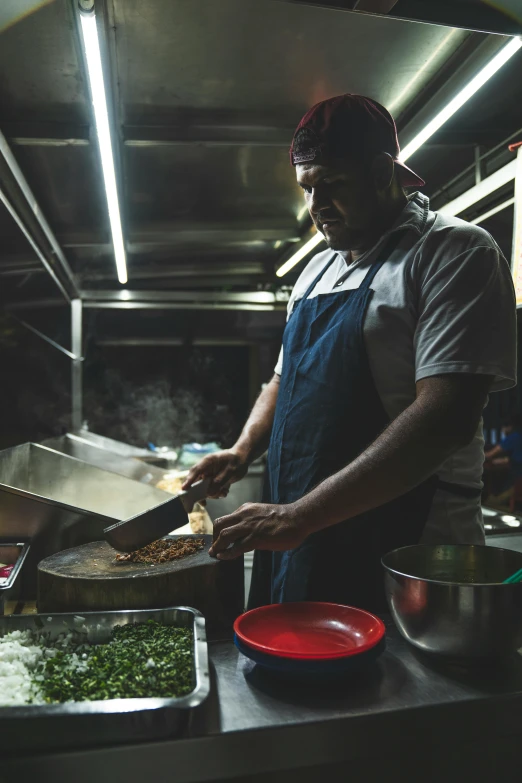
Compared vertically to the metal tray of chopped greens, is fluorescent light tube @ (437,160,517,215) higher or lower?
higher

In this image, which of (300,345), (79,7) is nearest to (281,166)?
(79,7)

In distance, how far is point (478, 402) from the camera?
1.66 m

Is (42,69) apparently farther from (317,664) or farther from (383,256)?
(317,664)

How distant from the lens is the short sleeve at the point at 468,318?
163 cm

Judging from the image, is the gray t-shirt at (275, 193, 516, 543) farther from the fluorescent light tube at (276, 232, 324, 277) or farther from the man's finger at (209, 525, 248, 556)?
the fluorescent light tube at (276, 232, 324, 277)

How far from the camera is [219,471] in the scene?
2338 mm

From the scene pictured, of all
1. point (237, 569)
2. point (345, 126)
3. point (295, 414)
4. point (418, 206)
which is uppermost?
point (345, 126)

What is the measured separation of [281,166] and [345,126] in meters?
2.39

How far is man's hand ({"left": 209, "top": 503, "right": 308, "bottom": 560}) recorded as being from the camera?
5.17ft

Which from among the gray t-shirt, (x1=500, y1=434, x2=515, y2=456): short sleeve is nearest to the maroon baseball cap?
the gray t-shirt

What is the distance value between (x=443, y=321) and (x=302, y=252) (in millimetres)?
3987

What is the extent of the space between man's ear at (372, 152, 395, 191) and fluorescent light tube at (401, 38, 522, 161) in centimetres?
76

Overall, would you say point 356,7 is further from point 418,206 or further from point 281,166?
point 281,166

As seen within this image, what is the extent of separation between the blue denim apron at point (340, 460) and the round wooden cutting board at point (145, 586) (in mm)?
265
